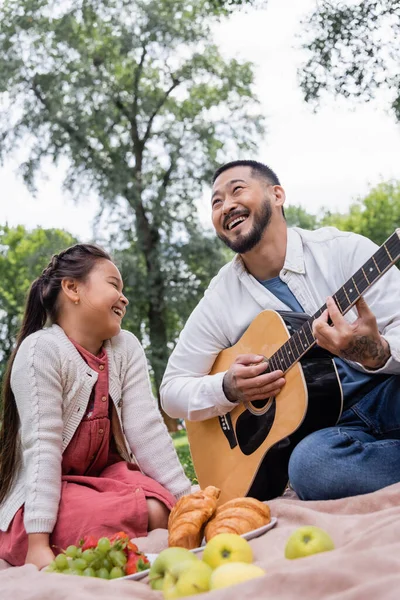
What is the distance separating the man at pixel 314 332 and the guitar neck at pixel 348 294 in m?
0.05

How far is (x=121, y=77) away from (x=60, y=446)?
62.9 ft

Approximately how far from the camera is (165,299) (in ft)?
64.5

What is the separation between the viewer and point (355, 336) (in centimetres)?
305

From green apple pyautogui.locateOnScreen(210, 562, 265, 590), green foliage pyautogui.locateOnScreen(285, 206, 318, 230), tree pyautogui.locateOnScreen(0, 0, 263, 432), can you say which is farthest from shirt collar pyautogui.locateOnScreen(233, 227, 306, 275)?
green foliage pyautogui.locateOnScreen(285, 206, 318, 230)

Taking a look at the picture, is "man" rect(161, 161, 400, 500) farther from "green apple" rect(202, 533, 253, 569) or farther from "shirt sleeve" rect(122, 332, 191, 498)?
"green apple" rect(202, 533, 253, 569)

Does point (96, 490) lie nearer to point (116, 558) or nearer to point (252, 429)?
point (252, 429)

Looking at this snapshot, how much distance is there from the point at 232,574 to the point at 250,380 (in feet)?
5.66

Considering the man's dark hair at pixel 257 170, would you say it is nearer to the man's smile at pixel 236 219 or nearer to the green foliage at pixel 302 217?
the man's smile at pixel 236 219

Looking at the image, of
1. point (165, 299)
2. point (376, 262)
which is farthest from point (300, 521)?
point (165, 299)

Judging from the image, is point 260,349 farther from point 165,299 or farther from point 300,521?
point 165,299

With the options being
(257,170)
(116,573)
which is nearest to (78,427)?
(116,573)

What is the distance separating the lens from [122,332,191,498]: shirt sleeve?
145 inches

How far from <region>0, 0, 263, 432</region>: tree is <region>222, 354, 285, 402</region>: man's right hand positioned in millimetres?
15228

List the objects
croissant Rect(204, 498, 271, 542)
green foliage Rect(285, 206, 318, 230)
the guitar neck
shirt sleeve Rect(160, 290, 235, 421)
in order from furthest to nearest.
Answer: green foliage Rect(285, 206, 318, 230) < shirt sleeve Rect(160, 290, 235, 421) < the guitar neck < croissant Rect(204, 498, 271, 542)
